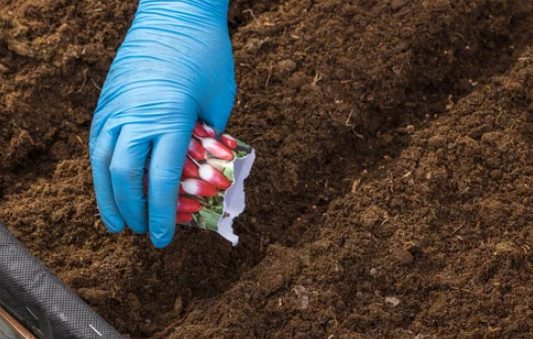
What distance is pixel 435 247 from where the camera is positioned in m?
2.33

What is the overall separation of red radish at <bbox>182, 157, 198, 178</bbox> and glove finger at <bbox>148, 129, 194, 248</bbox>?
0.23 ft

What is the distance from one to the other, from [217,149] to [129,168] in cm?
30

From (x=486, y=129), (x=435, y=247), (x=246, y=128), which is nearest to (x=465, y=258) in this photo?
(x=435, y=247)

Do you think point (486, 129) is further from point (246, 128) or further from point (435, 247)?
point (246, 128)

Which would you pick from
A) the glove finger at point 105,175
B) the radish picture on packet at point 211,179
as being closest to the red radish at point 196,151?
the radish picture on packet at point 211,179

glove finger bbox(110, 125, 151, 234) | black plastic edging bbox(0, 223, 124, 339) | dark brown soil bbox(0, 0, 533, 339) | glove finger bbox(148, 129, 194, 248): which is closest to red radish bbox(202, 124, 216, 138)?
glove finger bbox(148, 129, 194, 248)

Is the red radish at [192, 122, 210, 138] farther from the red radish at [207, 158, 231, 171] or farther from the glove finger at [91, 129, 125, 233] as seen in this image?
the glove finger at [91, 129, 125, 233]

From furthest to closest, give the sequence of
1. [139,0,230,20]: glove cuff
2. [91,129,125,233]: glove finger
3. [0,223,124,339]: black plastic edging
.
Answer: [139,0,230,20]: glove cuff → [91,129,125,233]: glove finger → [0,223,124,339]: black plastic edging

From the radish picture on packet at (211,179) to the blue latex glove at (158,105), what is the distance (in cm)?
8

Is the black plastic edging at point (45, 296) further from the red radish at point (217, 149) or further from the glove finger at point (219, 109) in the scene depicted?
the glove finger at point (219, 109)

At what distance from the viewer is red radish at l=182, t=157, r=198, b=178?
2.14 meters

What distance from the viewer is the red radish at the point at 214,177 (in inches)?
82.6

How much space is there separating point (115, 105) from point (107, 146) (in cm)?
16

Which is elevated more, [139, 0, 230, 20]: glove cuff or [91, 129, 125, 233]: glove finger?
[139, 0, 230, 20]: glove cuff
